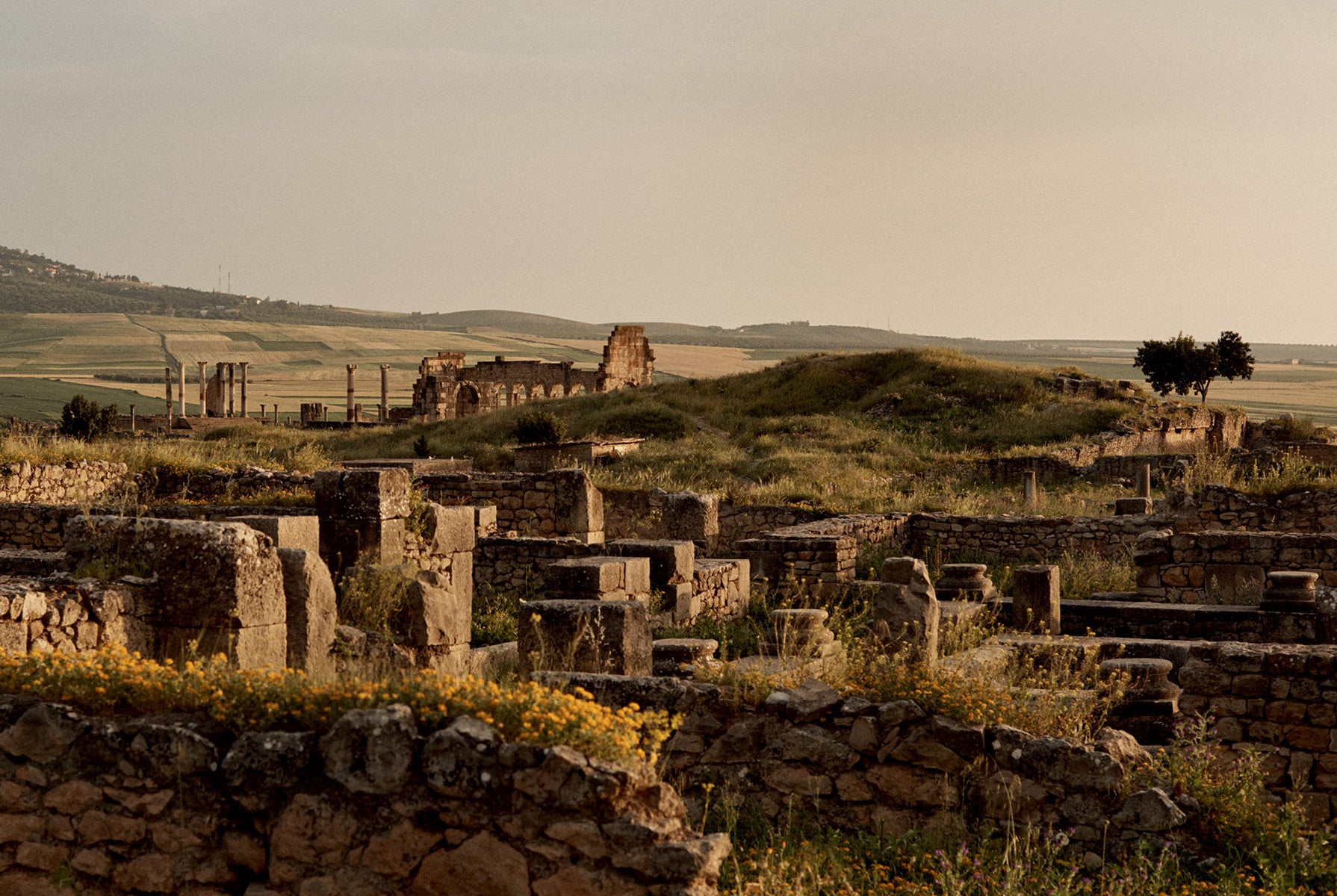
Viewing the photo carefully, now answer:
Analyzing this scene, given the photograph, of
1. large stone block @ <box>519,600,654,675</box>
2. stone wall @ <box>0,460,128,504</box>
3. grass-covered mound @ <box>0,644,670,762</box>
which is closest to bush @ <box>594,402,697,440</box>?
stone wall @ <box>0,460,128,504</box>

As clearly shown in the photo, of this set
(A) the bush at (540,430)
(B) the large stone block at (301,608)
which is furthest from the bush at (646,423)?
(B) the large stone block at (301,608)

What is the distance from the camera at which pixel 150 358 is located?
462 ft

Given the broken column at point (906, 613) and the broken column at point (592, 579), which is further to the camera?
the broken column at point (592, 579)

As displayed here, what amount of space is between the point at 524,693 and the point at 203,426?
47.7m

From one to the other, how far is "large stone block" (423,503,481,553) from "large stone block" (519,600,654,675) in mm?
2576

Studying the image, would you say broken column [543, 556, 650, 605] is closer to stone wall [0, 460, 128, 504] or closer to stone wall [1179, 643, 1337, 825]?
stone wall [1179, 643, 1337, 825]

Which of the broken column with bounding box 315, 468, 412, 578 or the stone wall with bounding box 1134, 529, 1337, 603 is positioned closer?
the broken column with bounding box 315, 468, 412, 578

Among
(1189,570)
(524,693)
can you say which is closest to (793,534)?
(1189,570)

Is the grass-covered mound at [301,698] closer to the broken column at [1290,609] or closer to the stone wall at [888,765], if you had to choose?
the stone wall at [888,765]

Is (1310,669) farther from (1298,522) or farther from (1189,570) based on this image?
(1298,522)

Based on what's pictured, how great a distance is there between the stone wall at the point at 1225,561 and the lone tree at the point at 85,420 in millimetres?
29840

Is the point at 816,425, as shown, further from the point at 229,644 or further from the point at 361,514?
the point at 229,644

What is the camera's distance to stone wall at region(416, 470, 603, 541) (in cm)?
1628

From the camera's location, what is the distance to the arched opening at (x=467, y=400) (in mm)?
57938
